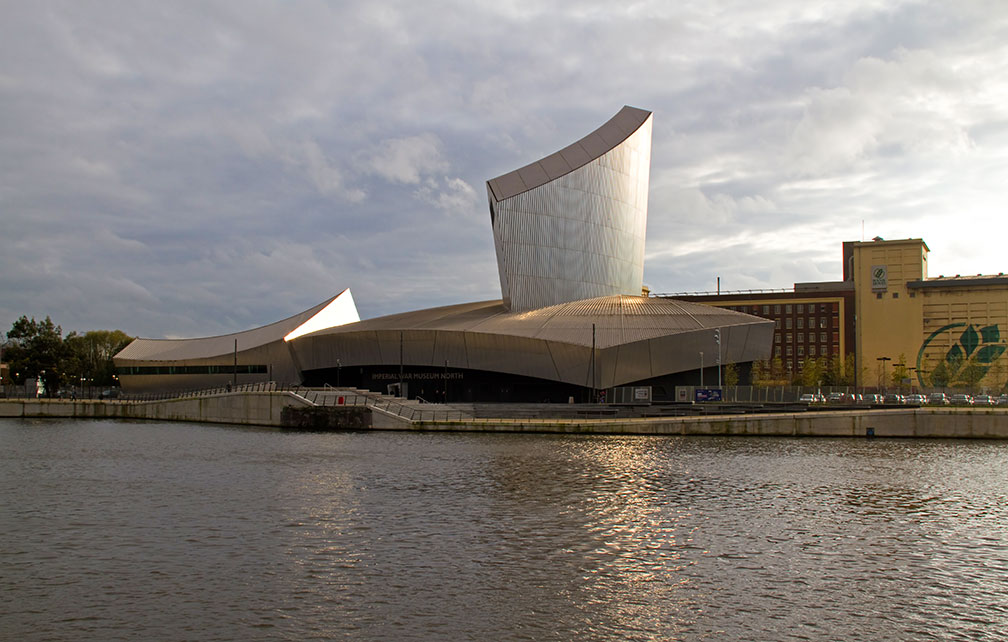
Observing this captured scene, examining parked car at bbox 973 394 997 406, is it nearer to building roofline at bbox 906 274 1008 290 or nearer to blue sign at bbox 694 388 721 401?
blue sign at bbox 694 388 721 401

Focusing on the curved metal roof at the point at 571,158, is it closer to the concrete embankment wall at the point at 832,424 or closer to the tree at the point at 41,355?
the concrete embankment wall at the point at 832,424

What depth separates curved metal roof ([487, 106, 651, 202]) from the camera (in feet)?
218

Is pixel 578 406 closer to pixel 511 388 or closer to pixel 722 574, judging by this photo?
pixel 511 388

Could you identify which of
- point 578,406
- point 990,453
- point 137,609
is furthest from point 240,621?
point 578,406

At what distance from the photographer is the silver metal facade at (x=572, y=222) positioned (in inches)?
2579

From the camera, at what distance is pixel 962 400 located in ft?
160

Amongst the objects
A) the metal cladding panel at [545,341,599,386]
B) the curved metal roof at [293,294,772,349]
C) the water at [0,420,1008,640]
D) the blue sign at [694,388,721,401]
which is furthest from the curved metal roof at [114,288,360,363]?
the water at [0,420,1008,640]

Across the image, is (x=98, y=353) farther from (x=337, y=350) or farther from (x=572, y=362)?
(x=572, y=362)

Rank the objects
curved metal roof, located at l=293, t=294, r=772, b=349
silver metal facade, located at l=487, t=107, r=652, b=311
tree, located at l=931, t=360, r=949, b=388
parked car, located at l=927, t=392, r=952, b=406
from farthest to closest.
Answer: tree, located at l=931, t=360, r=949, b=388 → silver metal facade, located at l=487, t=107, r=652, b=311 → curved metal roof, located at l=293, t=294, r=772, b=349 → parked car, located at l=927, t=392, r=952, b=406

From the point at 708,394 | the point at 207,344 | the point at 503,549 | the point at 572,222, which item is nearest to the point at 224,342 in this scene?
the point at 207,344

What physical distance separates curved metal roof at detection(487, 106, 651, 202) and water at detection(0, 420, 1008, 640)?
3845 cm

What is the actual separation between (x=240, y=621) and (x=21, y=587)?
13.1ft

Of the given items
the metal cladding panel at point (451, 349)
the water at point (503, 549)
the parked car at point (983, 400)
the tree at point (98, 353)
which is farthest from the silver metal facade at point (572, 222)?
the tree at point (98, 353)

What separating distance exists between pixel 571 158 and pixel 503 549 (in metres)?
55.2
